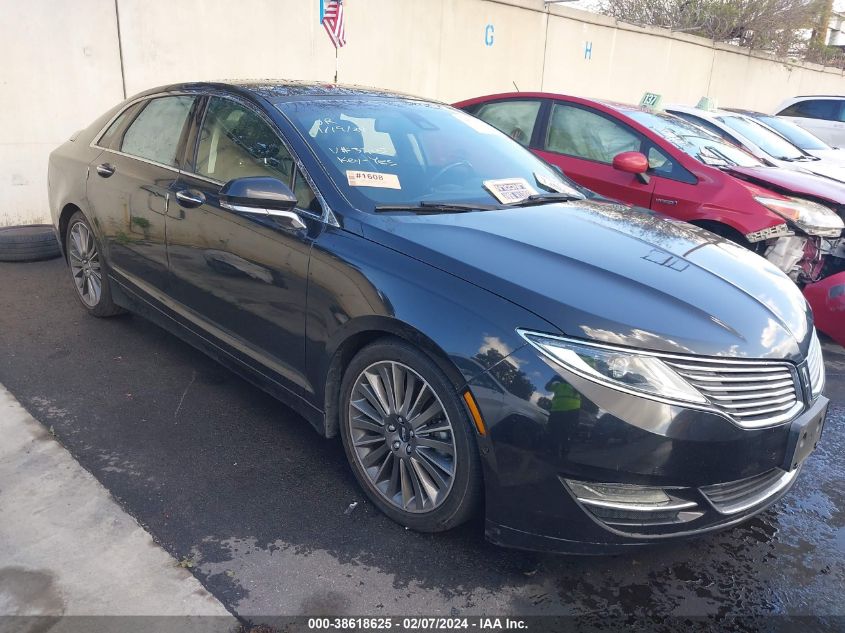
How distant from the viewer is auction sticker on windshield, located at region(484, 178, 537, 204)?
130 inches

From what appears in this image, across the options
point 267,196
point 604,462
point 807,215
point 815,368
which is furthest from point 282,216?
point 807,215

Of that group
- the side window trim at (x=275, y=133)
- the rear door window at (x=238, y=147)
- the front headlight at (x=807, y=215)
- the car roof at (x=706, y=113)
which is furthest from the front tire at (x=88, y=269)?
the car roof at (x=706, y=113)

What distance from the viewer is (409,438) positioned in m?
2.66

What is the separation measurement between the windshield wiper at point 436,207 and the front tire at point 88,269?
2.33m

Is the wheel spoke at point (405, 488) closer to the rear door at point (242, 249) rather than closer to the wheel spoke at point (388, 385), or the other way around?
the wheel spoke at point (388, 385)

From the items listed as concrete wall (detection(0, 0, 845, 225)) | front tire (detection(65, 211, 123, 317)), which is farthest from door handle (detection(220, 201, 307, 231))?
concrete wall (detection(0, 0, 845, 225))

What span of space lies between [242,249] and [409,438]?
1198mm

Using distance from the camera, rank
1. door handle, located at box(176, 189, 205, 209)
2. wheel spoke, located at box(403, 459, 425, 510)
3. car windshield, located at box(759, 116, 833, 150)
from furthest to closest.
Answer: car windshield, located at box(759, 116, 833, 150), door handle, located at box(176, 189, 205, 209), wheel spoke, located at box(403, 459, 425, 510)

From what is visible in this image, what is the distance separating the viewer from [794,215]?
5297mm

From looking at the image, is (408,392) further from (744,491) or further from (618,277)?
(744,491)

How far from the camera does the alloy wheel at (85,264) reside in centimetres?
452

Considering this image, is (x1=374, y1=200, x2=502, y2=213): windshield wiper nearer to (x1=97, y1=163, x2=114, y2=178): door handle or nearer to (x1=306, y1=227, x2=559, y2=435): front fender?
(x1=306, y1=227, x2=559, y2=435): front fender

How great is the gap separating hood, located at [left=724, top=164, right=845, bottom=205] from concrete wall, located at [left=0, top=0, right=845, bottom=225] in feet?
18.3

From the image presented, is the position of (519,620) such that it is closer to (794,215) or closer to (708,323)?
(708,323)
